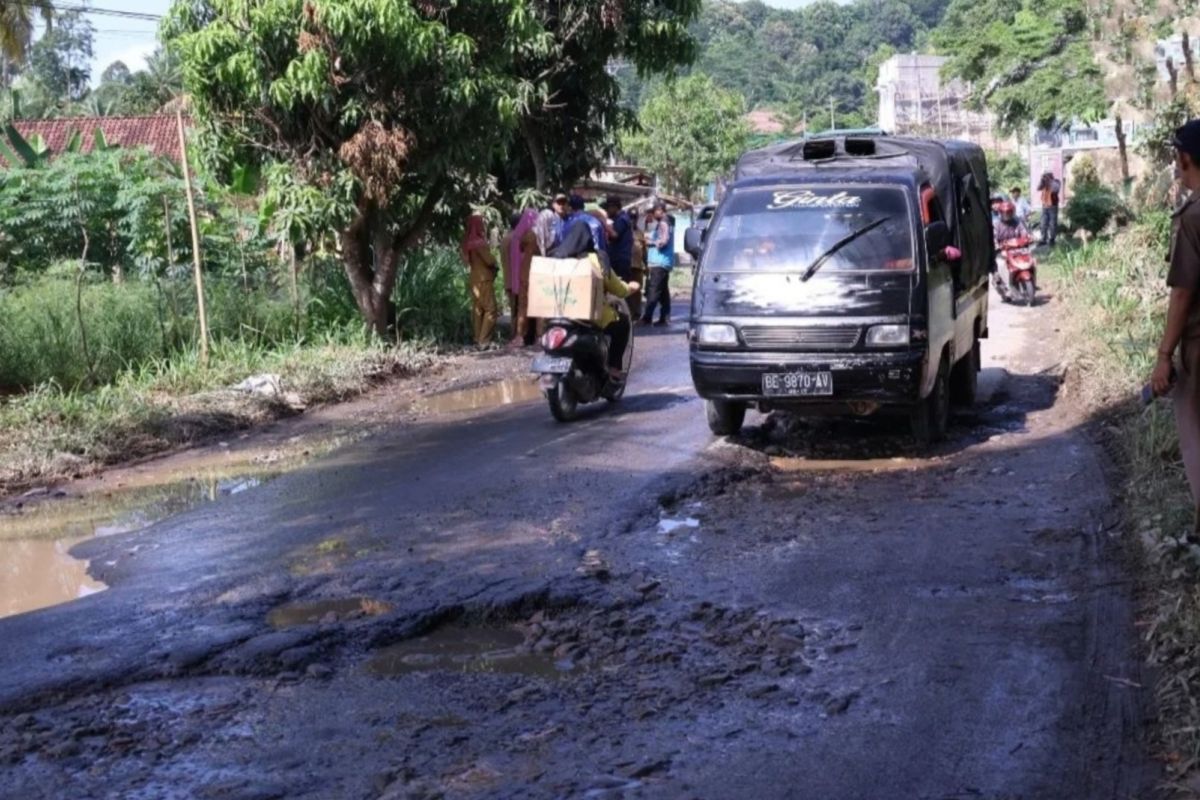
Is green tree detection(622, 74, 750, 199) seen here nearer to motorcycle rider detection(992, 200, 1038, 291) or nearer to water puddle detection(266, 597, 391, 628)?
motorcycle rider detection(992, 200, 1038, 291)

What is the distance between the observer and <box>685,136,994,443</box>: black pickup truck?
9.51 m

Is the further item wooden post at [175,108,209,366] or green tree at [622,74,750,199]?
green tree at [622,74,750,199]

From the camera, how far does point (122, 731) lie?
5.11 meters

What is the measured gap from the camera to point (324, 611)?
6582 millimetres

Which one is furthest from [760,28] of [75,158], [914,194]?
[914,194]

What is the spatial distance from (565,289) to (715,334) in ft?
7.42

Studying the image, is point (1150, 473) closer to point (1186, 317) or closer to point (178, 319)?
point (1186, 317)

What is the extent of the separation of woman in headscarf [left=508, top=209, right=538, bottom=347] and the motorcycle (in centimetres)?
716

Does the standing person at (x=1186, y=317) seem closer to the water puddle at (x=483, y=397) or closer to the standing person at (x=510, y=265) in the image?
the water puddle at (x=483, y=397)

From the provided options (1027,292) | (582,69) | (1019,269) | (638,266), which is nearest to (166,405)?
(638,266)

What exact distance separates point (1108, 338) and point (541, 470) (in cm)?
561

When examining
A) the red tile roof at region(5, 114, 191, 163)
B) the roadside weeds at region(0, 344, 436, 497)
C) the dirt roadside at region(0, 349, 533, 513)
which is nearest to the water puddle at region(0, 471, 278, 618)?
the dirt roadside at region(0, 349, 533, 513)

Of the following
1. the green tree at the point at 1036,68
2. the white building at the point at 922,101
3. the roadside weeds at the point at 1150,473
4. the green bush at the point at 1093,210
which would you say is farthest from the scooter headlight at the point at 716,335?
the white building at the point at 922,101

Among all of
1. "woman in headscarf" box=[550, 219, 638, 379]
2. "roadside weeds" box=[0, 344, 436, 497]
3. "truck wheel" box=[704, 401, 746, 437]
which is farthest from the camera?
"woman in headscarf" box=[550, 219, 638, 379]
